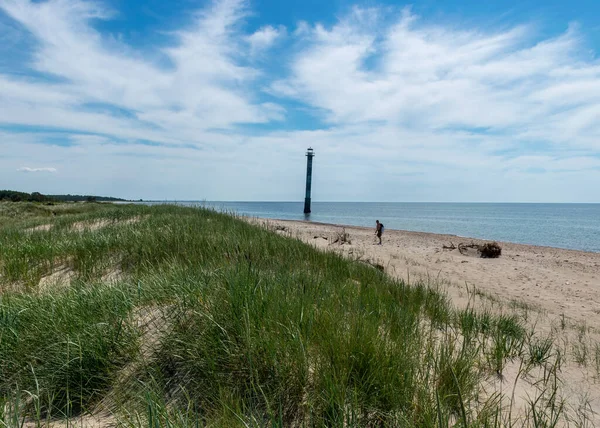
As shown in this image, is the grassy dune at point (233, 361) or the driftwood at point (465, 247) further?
the driftwood at point (465, 247)

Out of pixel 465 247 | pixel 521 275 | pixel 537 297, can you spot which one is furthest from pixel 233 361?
pixel 465 247

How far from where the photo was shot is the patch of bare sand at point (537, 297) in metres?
3.01

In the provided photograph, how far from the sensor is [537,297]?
942 cm

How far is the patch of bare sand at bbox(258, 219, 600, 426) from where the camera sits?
301 centimetres

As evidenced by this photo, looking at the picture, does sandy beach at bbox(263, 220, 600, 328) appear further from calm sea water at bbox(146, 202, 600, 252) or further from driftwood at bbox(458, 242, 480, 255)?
calm sea water at bbox(146, 202, 600, 252)

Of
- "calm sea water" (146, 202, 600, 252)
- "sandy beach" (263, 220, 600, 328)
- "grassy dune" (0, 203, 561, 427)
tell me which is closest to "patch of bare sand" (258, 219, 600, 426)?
"sandy beach" (263, 220, 600, 328)

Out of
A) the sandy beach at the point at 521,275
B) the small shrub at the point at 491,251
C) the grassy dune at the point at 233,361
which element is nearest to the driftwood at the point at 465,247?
the sandy beach at the point at 521,275

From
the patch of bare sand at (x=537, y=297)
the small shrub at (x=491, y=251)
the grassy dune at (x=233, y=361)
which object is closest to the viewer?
the grassy dune at (x=233, y=361)

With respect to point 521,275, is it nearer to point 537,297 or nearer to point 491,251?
point 537,297

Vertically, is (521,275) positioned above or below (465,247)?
below

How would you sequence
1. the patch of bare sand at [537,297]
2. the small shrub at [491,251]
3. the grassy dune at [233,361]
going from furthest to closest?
the small shrub at [491,251] → the patch of bare sand at [537,297] → the grassy dune at [233,361]

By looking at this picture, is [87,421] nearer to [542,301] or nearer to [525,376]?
[525,376]

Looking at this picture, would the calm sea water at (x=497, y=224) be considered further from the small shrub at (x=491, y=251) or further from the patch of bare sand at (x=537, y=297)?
the small shrub at (x=491, y=251)

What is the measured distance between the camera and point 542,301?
29.5 ft
